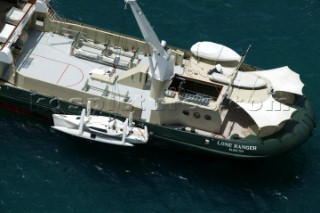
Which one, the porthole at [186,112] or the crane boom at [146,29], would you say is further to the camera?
the porthole at [186,112]

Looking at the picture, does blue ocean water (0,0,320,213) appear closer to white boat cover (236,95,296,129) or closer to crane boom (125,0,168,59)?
white boat cover (236,95,296,129)

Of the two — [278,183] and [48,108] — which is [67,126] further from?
[278,183]

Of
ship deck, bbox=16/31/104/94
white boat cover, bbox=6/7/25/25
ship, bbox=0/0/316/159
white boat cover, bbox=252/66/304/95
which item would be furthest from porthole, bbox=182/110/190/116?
white boat cover, bbox=6/7/25/25

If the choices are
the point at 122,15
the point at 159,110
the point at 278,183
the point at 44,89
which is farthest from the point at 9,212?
the point at 122,15

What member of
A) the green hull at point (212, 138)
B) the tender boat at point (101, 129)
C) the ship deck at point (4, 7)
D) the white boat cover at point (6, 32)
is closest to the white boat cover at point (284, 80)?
the green hull at point (212, 138)

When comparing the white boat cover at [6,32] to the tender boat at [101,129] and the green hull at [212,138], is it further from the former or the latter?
the tender boat at [101,129]

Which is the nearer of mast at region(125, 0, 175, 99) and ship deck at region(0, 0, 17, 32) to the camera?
mast at region(125, 0, 175, 99)

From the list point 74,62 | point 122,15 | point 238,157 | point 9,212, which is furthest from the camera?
point 122,15
